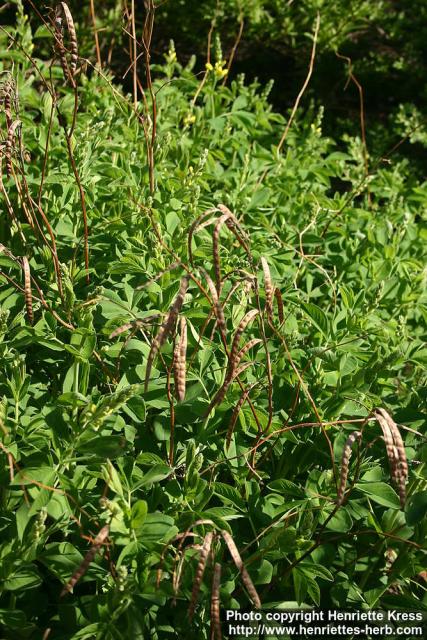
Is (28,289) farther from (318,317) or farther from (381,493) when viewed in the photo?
(381,493)

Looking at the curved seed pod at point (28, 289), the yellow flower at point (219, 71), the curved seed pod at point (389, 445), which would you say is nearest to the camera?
the curved seed pod at point (389, 445)

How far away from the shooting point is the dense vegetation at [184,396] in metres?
1.73

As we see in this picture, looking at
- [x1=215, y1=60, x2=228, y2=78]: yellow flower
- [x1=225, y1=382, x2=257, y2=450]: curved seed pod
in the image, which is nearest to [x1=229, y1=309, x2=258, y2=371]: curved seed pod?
[x1=225, y1=382, x2=257, y2=450]: curved seed pod

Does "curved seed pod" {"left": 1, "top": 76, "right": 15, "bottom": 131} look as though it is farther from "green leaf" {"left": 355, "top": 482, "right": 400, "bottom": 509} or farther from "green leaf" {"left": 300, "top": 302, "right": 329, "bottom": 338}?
"green leaf" {"left": 355, "top": 482, "right": 400, "bottom": 509}

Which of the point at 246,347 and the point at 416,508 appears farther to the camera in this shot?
the point at 416,508

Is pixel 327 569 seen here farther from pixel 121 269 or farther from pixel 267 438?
pixel 121 269

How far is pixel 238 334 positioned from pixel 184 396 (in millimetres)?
323

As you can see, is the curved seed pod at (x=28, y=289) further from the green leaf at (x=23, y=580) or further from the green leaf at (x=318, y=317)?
the green leaf at (x=318, y=317)

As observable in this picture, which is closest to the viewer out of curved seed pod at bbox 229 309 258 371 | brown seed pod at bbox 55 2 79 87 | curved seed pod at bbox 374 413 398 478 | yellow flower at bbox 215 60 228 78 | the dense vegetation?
curved seed pod at bbox 374 413 398 478

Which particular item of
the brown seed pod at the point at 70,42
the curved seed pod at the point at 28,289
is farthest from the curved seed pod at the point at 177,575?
the brown seed pod at the point at 70,42

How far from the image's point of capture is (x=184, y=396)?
187cm

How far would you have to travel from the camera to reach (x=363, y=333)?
7.94 ft

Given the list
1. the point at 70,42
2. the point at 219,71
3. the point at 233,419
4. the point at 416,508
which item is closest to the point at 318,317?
the point at 233,419

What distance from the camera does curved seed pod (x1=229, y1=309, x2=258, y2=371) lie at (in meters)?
1.62
